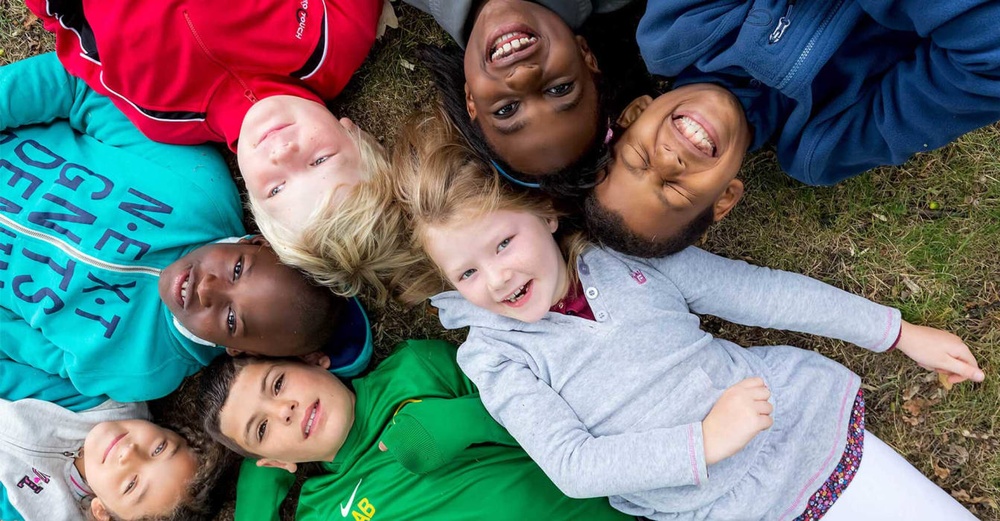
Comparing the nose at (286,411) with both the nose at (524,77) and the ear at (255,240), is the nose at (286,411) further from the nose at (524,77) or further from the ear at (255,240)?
the nose at (524,77)

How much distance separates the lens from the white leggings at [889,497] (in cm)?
241

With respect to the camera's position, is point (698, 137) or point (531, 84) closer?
point (531, 84)

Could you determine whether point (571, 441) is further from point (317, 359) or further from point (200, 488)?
point (200, 488)

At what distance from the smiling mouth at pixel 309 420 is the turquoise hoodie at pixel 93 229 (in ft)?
1.89

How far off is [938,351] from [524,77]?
1.99 metres

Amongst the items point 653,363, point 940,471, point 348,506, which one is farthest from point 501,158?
point 940,471

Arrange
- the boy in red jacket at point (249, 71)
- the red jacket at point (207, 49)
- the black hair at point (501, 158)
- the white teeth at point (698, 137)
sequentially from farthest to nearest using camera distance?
the red jacket at point (207, 49)
the boy in red jacket at point (249, 71)
the black hair at point (501, 158)
the white teeth at point (698, 137)

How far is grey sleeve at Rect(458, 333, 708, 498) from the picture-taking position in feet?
7.42

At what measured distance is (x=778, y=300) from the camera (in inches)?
98.4

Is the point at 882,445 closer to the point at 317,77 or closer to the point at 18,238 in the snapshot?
the point at 317,77

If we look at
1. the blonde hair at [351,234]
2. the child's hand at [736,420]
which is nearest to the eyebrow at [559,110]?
the blonde hair at [351,234]

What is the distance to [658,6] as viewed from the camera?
2021 millimetres

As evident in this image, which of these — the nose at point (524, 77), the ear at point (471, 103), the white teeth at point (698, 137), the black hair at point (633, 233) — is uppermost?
the nose at point (524, 77)

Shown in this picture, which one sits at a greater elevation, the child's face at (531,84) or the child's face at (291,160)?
the child's face at (531,84)
